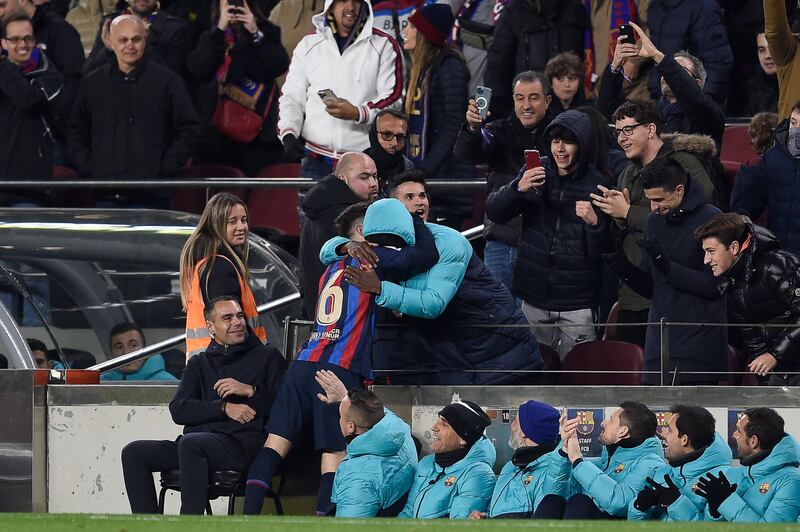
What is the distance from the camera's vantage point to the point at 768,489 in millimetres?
8828

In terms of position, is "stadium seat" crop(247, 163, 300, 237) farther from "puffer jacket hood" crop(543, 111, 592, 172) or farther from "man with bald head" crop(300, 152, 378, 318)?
"puffer jacket hood" crop(543, 111, 592, 172)

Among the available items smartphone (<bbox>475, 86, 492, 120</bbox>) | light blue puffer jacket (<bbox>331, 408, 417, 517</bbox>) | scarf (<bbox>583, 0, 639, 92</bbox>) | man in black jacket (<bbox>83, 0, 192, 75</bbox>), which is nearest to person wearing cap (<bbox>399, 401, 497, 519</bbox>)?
light blue puffer jacket (<bbox>331, 408, 417, 517</bbox>)

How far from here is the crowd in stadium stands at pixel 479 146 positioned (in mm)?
9742

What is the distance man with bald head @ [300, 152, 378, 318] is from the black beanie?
5.49ft

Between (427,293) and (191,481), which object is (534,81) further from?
(191,481)

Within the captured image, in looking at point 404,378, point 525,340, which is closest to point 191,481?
point 404,378

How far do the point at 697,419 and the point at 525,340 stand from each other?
1.21 m

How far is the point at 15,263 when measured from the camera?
12.1 m

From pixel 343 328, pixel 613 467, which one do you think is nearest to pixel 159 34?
pixel 343 328

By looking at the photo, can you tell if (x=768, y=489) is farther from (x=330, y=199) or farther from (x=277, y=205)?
(x=277, y=205)

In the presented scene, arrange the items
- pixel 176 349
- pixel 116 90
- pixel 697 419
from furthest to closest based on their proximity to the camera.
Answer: pixel 116 90
pixel 176 349
pixel 697 419

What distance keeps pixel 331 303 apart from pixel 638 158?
7.02 ft

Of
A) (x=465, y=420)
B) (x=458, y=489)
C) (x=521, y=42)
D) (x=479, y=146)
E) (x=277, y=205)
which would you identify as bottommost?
(x=458, y=489)

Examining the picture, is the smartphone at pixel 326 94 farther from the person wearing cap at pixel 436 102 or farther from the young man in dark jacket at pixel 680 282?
the young man in dark jacket at pixel 680 282
